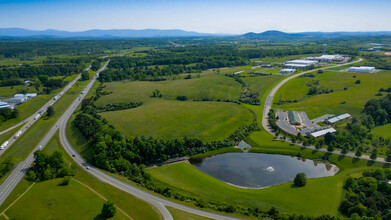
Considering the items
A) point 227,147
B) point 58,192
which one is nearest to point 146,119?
point 227,147

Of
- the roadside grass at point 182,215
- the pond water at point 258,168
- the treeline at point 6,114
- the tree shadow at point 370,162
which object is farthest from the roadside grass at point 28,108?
the tree shadow at point 370,162

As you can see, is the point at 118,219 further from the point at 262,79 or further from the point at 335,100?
the point at 262,79

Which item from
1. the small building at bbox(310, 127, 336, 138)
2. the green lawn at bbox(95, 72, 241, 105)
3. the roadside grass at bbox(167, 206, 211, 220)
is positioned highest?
the green lawn at bbox(95, 72, 241, 105)

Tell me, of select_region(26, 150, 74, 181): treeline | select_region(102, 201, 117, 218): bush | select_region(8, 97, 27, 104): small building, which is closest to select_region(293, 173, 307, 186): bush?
select_region(102, 201, 117, 218): bush

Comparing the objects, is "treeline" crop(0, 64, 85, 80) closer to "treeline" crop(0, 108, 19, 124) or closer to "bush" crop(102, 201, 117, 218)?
"treeline" crop(0, 108, 19, 124)

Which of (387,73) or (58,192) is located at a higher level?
(387,73)
